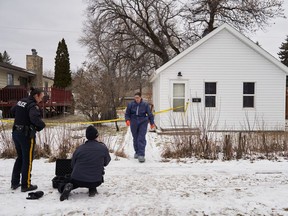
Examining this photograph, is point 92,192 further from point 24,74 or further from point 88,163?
point 24,74

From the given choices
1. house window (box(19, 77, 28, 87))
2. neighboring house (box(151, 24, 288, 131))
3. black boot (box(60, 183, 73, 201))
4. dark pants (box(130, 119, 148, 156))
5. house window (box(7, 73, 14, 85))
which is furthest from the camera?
house window (box(19, 77, 28, 87))

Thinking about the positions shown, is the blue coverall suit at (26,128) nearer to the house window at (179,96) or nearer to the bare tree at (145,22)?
the house window at (179,96)

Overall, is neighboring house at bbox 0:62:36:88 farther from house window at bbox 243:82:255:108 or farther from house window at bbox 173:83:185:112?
house window at bbox 243:82:255:108

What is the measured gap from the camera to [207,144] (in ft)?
24.0

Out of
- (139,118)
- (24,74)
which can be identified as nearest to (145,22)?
(24,74)

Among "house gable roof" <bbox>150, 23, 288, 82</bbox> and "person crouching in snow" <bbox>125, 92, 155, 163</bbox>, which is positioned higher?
"house gable roof" <bbox>150, 23, 288, 82</bbox>

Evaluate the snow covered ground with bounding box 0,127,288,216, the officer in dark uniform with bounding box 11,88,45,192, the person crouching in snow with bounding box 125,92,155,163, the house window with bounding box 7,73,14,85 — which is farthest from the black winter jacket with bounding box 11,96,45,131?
the house window with bounding box 7,73,14,85

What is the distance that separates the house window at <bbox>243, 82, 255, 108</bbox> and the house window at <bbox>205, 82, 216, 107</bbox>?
1.61 m

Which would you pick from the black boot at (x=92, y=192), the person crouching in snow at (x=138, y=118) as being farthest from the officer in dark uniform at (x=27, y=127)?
the person crouching in snow at (x=138, y=118)

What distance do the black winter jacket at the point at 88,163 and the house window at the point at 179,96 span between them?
964 centimetres

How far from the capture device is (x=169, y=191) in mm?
4801

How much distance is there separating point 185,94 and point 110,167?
825 centimetres

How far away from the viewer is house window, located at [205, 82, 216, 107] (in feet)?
45.6

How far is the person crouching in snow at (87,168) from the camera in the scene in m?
4.38
